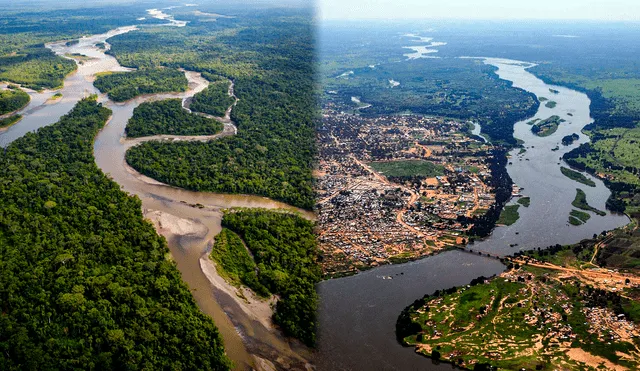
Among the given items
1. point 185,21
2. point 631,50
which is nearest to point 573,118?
point 631,50

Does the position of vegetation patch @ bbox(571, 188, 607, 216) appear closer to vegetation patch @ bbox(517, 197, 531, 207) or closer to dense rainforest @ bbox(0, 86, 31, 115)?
vegetation patch @ bbox(517, 197, 531, 207)

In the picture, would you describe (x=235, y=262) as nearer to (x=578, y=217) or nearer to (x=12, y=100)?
(x=578, y=217)

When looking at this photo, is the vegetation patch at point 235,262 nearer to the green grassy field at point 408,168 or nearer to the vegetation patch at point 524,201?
the green grassy field at point 408,168

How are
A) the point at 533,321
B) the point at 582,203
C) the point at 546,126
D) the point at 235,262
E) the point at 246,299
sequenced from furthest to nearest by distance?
the point at 546,126
the point at 582,203
the point at 235,262
the point at 246,299
the point at 533,321

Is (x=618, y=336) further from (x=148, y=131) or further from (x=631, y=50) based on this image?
(x=631, y=50)

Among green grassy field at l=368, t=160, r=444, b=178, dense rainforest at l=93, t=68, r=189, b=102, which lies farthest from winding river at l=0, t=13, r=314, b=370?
green grassy field at l=368, t=160, r=444, b=178

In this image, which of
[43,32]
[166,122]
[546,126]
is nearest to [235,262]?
[166,122]

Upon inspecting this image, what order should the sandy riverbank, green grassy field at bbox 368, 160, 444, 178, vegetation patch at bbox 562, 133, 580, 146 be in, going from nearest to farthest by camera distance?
the sandy riverbank
green grassy field at bbox 368, 160, 444, 178
vegetation patch at bbox 562, 133, 580, 146
